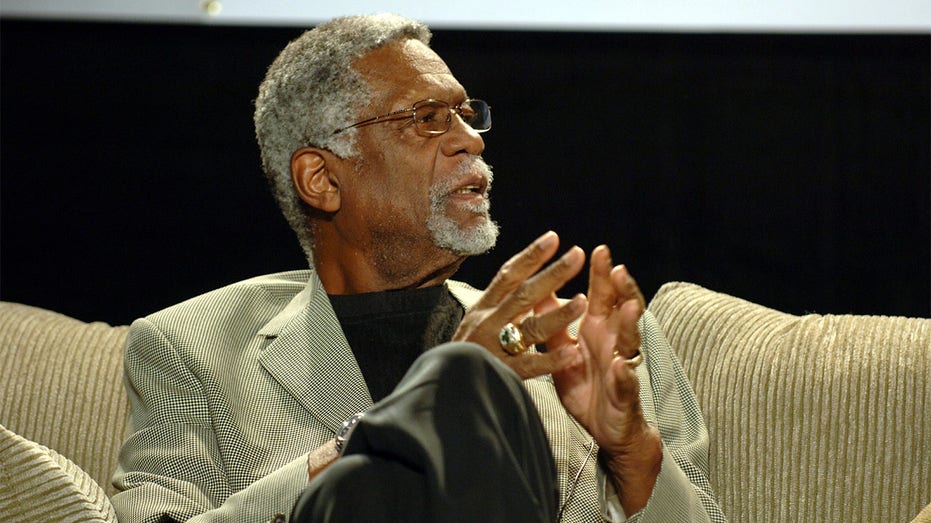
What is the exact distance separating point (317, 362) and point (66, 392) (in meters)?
0.52

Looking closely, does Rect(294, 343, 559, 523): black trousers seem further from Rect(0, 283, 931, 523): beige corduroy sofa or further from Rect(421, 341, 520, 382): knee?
Rect(0, 283, 931, 523): beige corduroy sofa

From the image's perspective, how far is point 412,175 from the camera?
81.5 inches

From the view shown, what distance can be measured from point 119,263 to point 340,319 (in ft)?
3.96

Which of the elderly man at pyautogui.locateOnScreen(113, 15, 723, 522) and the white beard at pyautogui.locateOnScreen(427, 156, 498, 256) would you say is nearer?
the elderly man at pyautogui.locateOnScreen(113, 15, 723, 522)

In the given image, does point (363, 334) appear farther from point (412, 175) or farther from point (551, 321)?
point (551, 321)

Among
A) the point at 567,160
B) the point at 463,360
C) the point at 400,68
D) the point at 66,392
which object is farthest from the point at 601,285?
the point at 567,160

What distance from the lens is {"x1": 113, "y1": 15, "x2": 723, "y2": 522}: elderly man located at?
1.62 meters

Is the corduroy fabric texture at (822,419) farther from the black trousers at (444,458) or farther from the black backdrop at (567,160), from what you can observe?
the black backdrop at (567,160)

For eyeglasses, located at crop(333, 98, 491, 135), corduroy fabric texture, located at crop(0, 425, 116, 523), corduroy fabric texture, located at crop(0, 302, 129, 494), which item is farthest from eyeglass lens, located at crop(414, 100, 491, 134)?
corduroy fabric texture, located at crop(0, 425, 116, 523)

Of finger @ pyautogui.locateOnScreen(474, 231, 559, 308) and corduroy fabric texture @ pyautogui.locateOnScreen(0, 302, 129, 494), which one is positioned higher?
finger @ pyautogui.locateOnScreen(474, 231, 559, 308)

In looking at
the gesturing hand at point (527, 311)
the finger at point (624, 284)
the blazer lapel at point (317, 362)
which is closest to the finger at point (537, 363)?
the gesturing hand at point (527, 311)

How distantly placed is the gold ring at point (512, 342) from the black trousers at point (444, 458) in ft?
0.69

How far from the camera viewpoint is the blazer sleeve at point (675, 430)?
1.64 m

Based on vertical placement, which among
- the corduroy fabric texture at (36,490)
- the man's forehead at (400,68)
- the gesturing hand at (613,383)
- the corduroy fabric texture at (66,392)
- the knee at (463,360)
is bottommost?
the corduroy fabric texture at (66,392)
